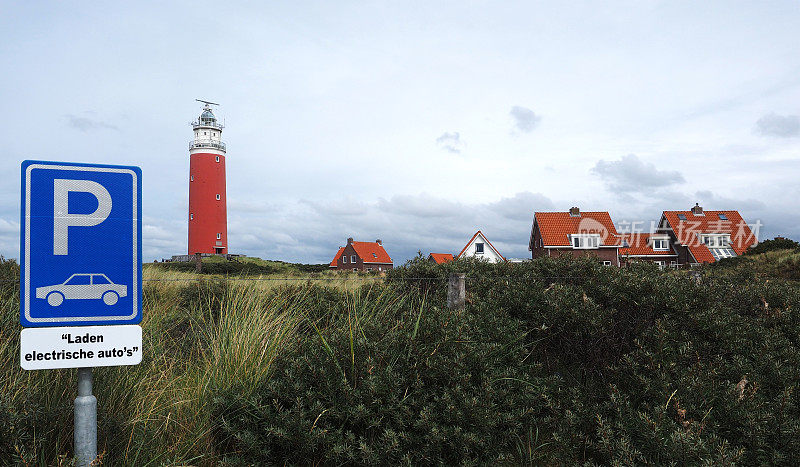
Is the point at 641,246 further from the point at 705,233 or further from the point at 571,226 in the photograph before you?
the point at 571,226

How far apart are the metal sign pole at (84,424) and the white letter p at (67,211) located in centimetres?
75

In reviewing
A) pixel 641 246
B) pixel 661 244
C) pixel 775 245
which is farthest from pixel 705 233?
pixel 775 245

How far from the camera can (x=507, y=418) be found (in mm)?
4578

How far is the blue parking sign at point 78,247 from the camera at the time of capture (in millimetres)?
3078

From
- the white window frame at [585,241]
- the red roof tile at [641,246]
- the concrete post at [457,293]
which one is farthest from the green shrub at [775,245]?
the concrete post at [457,293]

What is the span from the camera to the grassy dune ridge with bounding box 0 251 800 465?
4.07m

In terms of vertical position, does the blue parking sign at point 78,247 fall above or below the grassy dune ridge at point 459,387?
above

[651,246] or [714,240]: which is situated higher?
[714,240]

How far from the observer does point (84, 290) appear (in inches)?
124

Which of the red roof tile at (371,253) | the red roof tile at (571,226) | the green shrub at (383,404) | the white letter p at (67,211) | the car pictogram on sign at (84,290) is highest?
the red roof tile at (571,226)

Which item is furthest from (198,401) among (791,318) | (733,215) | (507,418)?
(733,215)

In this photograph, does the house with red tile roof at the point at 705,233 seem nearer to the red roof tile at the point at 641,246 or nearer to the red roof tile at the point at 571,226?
the red roof tile at the point at 641,246

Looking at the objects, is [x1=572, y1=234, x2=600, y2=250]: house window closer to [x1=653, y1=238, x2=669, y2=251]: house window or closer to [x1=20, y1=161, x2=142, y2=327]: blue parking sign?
[x1=653, y1=238, x2=669, y2=251]: house window

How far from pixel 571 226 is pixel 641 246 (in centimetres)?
834
